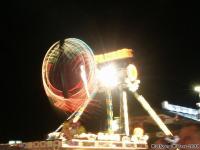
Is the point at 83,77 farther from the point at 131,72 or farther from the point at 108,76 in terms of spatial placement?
the point at 131,72

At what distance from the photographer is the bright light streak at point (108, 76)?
103ft

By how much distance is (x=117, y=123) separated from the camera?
3291 cm

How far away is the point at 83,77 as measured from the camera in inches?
1156

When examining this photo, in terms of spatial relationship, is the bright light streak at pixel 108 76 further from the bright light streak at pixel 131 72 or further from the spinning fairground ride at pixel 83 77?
the bright light streak at pixel 131 72

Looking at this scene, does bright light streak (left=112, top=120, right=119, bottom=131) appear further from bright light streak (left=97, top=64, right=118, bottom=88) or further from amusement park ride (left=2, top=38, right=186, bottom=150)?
bright light streak (left=97, top=64, right=118, bottom=88)

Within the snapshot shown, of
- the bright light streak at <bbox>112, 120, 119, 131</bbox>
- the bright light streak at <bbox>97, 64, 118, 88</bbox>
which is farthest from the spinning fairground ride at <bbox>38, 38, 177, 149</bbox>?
the bright light streak at <bbox>112, 120, 119, 131</bbox>

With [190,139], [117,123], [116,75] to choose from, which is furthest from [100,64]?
[190,139]

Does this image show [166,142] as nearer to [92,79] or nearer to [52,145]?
[92,79]

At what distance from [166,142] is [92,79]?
6.28m

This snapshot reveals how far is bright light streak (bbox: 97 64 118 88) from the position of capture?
3128 centimetres

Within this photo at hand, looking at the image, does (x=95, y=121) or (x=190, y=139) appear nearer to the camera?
(x=190, y=139)

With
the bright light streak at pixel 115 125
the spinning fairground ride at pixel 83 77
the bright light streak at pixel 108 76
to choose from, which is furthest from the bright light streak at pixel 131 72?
the bright light streak at pixel 115 125

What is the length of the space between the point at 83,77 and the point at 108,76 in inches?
100

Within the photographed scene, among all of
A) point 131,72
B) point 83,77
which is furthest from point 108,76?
point 83,77
